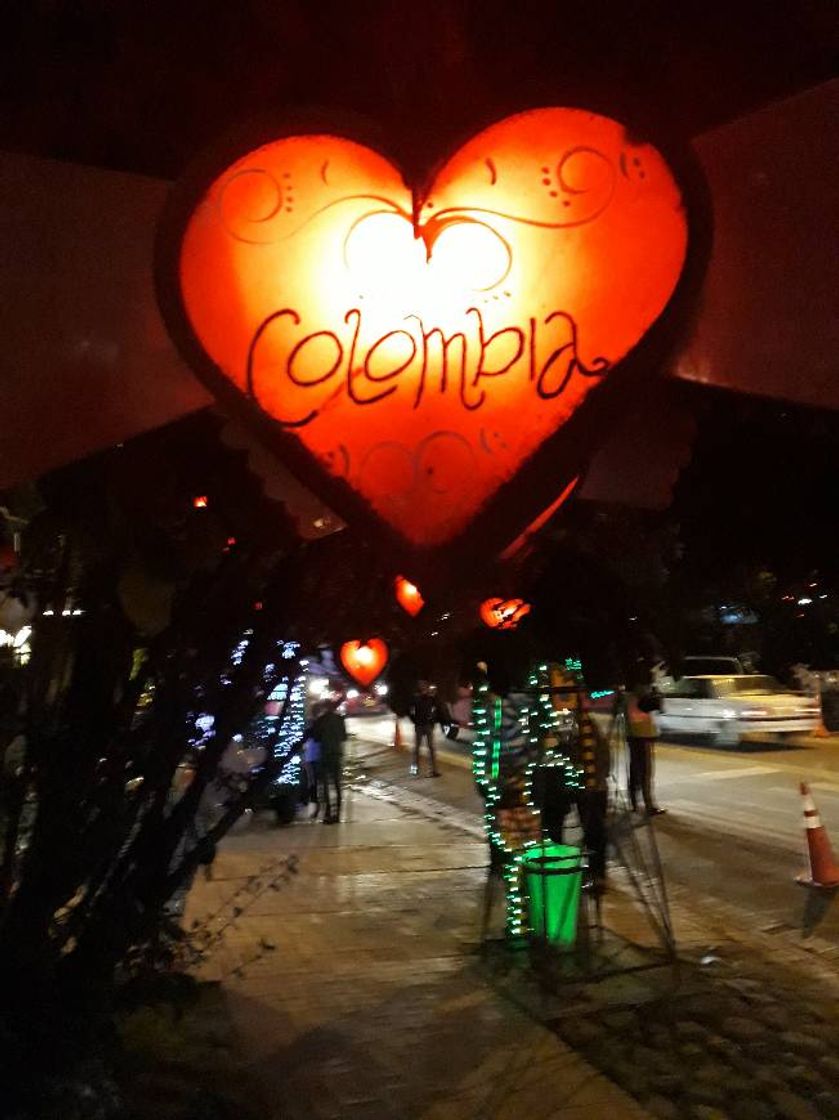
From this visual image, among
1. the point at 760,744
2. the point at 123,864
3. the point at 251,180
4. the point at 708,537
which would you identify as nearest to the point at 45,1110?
the point at 123,864

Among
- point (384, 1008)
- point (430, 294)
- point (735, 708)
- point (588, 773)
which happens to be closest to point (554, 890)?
point (588, 773)

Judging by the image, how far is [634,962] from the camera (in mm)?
6887

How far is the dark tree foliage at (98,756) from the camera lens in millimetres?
3799

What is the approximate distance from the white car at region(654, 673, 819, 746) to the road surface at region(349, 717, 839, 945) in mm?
384

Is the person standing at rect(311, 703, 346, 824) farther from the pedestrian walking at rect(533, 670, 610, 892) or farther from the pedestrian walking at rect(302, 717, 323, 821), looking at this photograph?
the pedestrian walking at rect(533, 670, 610, 892)

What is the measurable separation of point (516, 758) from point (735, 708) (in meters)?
13.2

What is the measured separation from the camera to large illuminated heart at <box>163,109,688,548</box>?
69.6 inches

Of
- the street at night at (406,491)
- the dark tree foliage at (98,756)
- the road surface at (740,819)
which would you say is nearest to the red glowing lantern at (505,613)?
the street at night at (406,491)

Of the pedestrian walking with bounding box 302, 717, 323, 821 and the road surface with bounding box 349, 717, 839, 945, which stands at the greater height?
the pedestrian walking with bounding box 302, 717, 323, 821

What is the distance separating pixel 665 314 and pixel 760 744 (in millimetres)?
19344

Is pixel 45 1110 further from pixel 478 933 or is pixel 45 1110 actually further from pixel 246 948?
pixel 478 933

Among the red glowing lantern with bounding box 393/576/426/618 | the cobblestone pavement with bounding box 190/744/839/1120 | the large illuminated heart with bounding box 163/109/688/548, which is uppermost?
the large illuminated heart with bounding box 163/109/688/548

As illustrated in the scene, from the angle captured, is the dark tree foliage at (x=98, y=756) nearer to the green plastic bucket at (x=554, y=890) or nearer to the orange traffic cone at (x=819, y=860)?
the green plastic bucket at (x=554, y=890)

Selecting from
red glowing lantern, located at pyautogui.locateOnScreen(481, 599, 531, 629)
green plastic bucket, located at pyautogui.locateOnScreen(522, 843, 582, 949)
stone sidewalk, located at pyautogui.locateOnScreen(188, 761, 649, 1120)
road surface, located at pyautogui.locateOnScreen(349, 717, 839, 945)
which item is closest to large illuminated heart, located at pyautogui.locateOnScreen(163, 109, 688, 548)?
red glowing lantern, located at pyautogui.locateOnScreen(481, 599, 531, 629)
